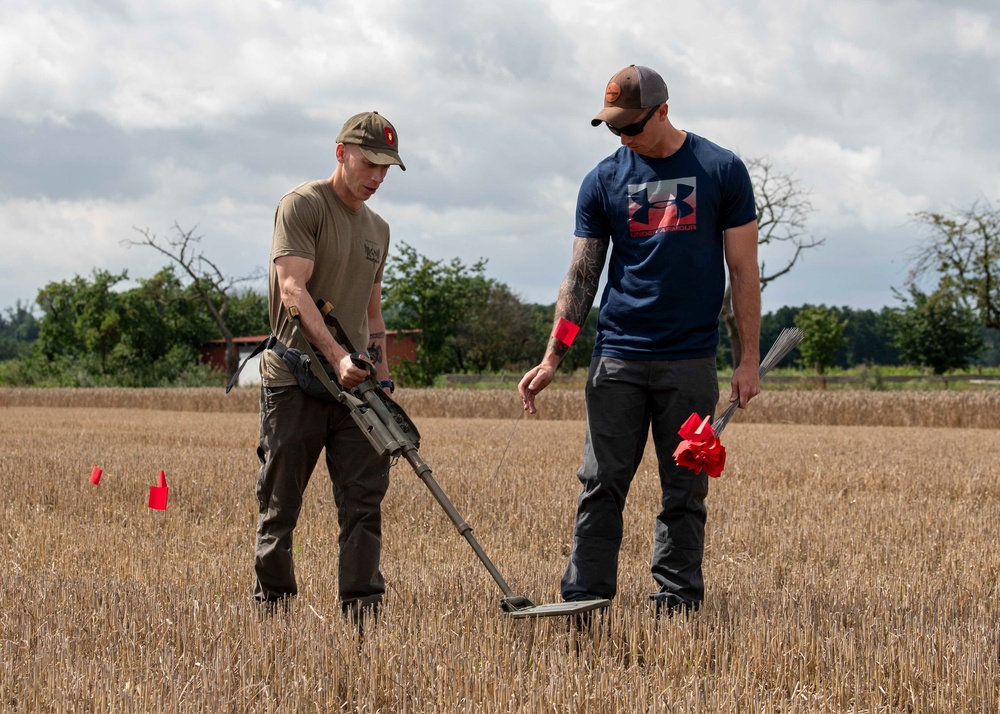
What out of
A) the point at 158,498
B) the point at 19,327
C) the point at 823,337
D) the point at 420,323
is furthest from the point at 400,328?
→ the point at 19,327

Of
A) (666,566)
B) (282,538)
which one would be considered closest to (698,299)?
(666,566)

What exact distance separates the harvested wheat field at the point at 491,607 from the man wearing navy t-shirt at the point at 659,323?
Answer: 33 centimetres

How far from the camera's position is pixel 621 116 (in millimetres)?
3873

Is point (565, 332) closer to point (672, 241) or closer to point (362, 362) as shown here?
point (672, 241)

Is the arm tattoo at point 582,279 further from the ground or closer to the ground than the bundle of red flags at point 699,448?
further from the ground

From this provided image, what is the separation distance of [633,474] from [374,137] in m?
1.79

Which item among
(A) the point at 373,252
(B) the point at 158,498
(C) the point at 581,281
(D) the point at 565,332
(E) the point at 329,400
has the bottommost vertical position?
(B) the point at 158,498

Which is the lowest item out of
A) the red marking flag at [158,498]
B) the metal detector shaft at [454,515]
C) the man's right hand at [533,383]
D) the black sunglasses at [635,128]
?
the red marking flag at [158,498]

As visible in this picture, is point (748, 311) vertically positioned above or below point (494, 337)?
below

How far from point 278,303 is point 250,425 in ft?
55.1

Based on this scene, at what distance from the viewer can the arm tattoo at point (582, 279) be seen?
4258 millimetres

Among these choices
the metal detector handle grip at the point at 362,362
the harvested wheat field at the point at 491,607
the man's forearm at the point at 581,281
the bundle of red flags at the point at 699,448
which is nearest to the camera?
the harvested wheat field at the point at 491,607

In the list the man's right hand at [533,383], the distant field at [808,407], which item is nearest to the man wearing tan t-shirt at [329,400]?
the man's right hand at [533,383]

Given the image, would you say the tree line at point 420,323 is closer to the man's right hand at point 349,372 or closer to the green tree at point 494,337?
the green tree at point 494,337
